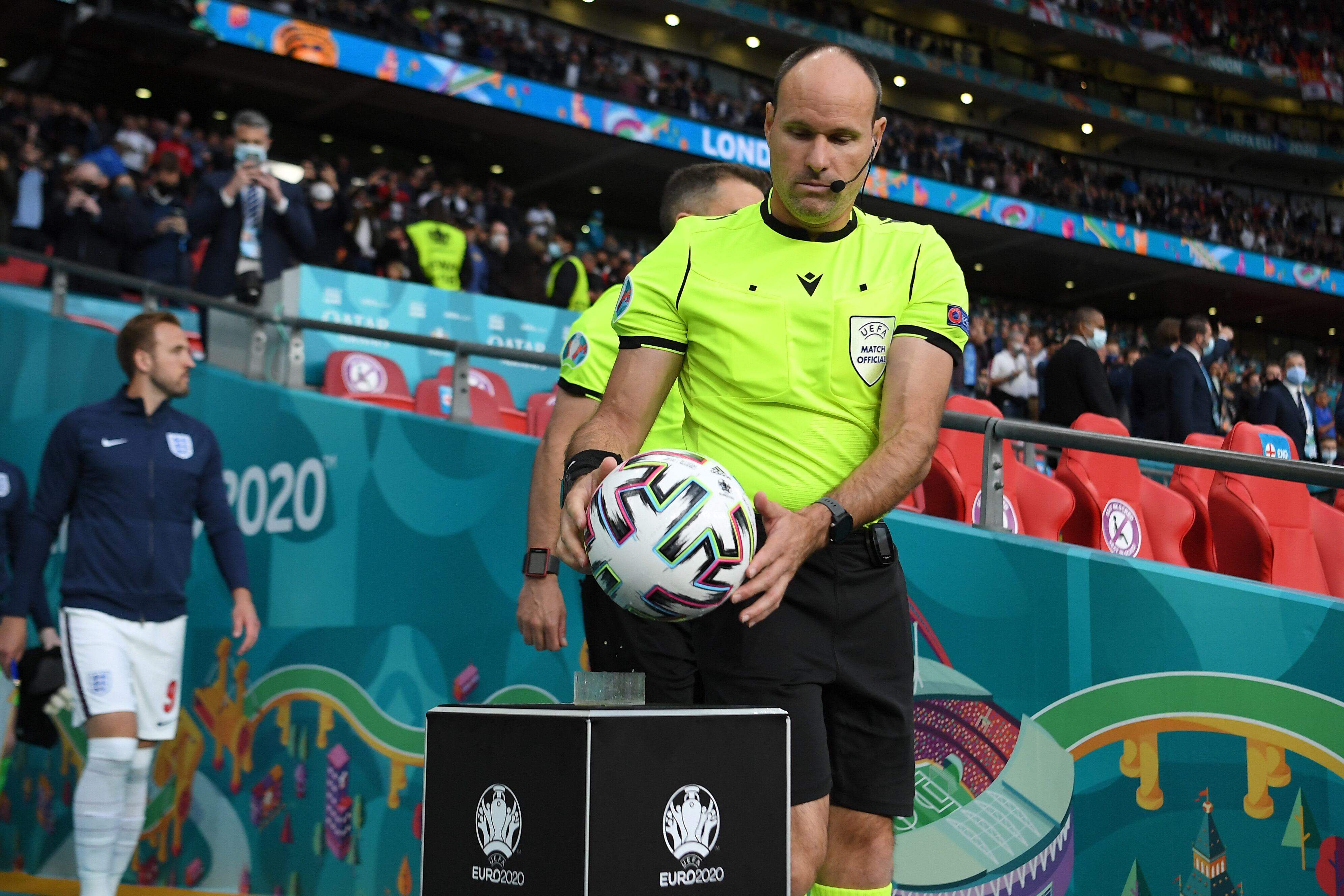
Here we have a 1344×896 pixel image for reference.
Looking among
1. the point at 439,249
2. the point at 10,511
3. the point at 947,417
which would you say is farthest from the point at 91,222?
the point at 947,417

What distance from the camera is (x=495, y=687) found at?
192 inches

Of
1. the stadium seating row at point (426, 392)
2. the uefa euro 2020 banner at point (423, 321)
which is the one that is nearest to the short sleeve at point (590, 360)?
the stadium seating row at point (426, 392)

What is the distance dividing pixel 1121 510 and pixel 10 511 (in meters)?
4.63

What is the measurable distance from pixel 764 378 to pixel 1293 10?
128ft

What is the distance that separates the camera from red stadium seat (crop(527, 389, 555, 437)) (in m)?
6.15

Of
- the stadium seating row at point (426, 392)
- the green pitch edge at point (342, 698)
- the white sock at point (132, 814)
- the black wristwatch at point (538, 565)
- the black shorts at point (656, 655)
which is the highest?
the stadium seating row at point (426, 392)

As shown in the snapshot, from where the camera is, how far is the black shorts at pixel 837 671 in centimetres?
218

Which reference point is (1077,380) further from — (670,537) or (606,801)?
(606,801)

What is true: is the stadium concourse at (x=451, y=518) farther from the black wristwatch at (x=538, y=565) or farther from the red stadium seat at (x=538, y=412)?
the black wristwatch at (x=538, y=565)

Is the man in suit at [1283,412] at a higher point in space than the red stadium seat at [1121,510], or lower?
higher

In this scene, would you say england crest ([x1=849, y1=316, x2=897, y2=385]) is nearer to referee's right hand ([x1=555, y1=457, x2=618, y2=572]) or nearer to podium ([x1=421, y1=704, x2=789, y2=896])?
referee's right hand ([x1=555, y1=457, x2=618, y2=572])

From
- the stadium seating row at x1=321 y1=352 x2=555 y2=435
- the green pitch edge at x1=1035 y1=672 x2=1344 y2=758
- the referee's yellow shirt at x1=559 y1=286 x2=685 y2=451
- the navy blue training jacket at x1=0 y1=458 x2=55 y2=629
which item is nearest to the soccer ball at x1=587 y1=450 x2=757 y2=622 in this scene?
the referee's yellow shirt at x1=559 y1=286 x2=685 y2=451

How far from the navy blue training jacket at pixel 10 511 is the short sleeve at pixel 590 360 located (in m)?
3.32

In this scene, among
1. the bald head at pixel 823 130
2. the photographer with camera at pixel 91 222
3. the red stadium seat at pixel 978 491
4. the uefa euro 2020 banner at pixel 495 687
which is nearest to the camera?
the bald head at pixel 823 130
